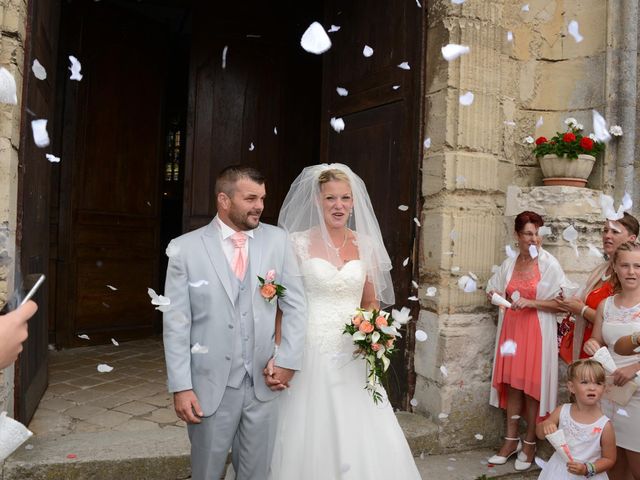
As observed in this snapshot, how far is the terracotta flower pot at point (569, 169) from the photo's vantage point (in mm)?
4336

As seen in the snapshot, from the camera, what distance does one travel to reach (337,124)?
522cm

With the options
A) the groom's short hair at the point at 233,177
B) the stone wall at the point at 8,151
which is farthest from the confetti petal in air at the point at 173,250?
the stone wall at the point at 8,151

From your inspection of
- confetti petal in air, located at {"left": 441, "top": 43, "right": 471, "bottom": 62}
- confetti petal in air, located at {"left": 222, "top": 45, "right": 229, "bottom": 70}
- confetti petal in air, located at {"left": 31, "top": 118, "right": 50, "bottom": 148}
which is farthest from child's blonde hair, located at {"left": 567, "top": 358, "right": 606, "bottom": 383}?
confetti petal in air, located at {"left": 222, "top": 45, "right": 229, "bottom": 70}

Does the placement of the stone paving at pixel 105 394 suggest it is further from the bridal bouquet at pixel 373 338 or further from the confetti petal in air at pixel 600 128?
the confetti petal in air at pixel 600 128

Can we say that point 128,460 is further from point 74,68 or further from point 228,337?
point 74,68

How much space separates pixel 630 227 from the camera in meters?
3.70

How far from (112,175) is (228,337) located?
15.7ft

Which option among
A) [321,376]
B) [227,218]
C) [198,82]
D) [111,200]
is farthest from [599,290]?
[111,200]

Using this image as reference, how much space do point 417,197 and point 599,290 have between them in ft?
4.70

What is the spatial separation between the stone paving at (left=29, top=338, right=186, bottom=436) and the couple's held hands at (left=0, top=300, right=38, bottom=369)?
2.51 metres

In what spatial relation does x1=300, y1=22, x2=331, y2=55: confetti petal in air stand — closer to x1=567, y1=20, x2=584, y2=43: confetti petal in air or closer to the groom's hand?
x1=567, y1=20, x2=584, y2=43: confetti petal in air

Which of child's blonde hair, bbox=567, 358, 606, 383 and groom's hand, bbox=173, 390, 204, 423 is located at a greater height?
child's blonde hair, bbox=567, 358, 606, 383

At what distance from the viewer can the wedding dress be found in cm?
304

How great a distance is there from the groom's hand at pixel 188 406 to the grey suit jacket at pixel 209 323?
0.03m
